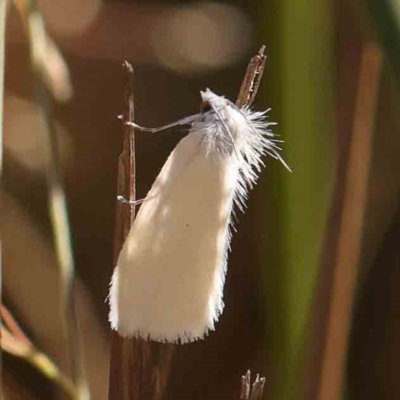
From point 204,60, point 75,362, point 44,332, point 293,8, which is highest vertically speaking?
point 204,60

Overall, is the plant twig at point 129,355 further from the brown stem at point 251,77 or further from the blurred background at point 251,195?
the blurred background at point 251,195

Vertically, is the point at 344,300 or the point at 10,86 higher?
the point at 10,86

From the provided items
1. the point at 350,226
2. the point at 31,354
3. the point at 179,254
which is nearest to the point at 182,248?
the point at 179,254

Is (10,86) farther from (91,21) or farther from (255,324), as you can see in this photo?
(255,324)

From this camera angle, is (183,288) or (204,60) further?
(204,60)

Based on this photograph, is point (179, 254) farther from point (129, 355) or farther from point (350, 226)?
point (350, 226)

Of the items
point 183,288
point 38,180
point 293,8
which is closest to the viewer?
point 183,288

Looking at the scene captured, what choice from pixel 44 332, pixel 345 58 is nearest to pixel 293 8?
pixel 345 58

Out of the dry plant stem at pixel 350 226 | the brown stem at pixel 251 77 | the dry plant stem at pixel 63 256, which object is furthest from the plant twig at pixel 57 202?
the dry plant stem at pixel 350 226
